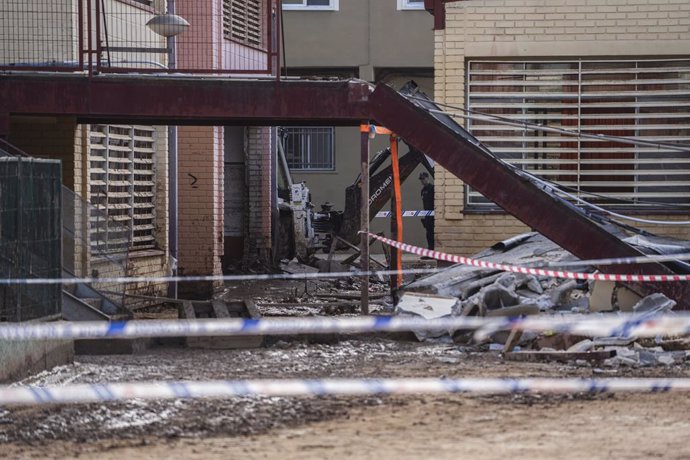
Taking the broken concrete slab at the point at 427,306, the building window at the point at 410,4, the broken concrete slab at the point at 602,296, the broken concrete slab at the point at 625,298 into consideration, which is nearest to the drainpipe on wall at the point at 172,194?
the broken concrete slab at the point at 427,306

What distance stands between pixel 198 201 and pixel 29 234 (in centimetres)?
1004

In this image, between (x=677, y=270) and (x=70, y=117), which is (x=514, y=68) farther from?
(x=70, y=117)

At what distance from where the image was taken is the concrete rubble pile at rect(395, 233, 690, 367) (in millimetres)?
12281

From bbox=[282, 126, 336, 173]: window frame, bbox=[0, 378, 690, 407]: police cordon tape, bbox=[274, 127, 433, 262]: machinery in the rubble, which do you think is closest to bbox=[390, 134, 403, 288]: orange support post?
bbox=[274, 127, 433, 262]: machinery in the rubble

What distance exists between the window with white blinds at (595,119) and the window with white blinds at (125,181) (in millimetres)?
4517

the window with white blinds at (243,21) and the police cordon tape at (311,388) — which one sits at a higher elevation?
the window with white blinds at (243,21)

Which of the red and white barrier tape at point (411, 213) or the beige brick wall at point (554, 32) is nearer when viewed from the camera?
the beige brick wall at point (554, 32)

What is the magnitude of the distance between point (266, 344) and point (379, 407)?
14.3ft

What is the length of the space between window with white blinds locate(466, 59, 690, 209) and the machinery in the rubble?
2226 millimetres

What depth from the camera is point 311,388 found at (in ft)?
33.3

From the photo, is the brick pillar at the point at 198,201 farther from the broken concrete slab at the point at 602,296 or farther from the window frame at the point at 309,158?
the window frame at the point at 309,158

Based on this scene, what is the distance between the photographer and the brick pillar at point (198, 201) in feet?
70.3

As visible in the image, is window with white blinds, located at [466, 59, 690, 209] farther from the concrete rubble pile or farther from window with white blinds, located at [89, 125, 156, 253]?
window with white blinds, located at [89, 125, 156, 253]

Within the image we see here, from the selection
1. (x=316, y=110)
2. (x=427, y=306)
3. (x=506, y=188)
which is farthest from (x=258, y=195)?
(x=506, y=188)
